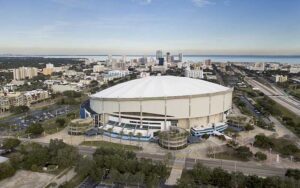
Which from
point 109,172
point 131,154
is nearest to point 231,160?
point 131,154

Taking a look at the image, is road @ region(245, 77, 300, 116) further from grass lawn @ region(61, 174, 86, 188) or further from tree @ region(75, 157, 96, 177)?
grass lawn @ region(61, 174, 86, 188)

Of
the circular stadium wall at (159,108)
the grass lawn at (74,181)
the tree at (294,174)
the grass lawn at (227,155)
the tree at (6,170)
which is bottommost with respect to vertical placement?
the grass lawn at (74,181)

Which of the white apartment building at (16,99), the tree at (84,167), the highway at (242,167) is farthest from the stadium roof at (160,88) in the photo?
the white apartment building at (16,99)

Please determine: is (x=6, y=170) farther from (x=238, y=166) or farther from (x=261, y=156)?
(x=261, y=156)

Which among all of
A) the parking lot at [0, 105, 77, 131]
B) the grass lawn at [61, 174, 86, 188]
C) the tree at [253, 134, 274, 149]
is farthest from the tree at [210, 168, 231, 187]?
the parking lot at [0, 105, 77, 131]

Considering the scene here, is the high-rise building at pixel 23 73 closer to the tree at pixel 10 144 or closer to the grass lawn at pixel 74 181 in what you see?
the tree at pixel 10 144

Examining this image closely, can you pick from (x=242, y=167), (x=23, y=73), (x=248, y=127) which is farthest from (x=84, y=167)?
(x=23, y=73)

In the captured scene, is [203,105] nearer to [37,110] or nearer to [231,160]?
[231,160]
